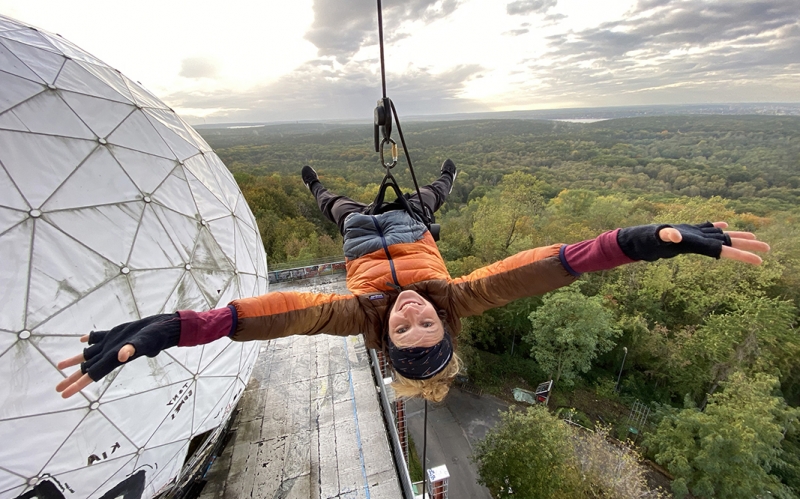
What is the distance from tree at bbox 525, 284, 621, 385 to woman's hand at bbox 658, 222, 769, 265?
43.4ft

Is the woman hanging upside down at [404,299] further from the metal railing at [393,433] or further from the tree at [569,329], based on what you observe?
the tree at [569,329]

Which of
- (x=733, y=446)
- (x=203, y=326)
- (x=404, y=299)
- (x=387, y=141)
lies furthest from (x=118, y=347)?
(x=733, y=446)

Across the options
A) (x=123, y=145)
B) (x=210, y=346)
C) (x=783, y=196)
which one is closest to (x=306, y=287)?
(x=210, y=346)

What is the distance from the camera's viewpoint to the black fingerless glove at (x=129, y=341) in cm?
250

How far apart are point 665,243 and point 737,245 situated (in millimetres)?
713

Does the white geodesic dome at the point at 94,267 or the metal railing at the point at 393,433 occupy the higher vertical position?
the white geodesic dome at the point at 94,267

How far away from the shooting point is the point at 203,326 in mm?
2834

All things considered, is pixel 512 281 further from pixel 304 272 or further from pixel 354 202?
pixel 304 272

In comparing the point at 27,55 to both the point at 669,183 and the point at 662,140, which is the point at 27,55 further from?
the point at 662,140

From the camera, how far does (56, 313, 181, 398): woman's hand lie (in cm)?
248

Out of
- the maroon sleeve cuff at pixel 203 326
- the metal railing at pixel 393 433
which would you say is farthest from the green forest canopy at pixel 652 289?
the maroon sleeve cuff at pixel 203 326

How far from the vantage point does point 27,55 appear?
541 centimetres

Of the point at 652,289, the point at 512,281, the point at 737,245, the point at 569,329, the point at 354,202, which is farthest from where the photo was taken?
the point at 652,289

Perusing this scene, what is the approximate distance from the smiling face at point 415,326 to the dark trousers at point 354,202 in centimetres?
217
